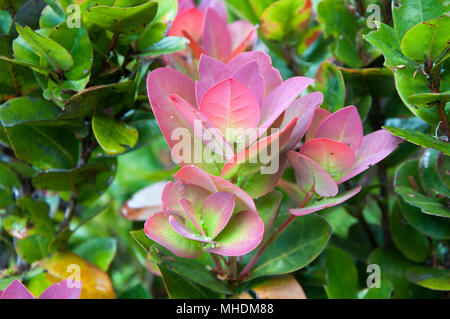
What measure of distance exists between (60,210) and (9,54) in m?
0.44

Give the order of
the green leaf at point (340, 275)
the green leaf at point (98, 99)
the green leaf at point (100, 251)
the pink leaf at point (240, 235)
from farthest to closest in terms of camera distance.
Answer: the green leaf at point (100, 251)
the green leaf at point (340, 275)
the green leaf at point (98, 99)
the pink leaf at point (240, 235)

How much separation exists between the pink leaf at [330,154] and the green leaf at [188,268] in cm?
22

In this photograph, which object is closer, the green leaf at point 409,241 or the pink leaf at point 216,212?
the pink leaf at point 216,212

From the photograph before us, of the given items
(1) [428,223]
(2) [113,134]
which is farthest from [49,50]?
(1) [428,223]

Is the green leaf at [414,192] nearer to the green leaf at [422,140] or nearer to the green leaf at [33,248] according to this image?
the green leaf at [422,140]

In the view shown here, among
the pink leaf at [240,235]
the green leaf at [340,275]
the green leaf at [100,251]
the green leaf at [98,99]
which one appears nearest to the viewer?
the pink leaf at [240,235]

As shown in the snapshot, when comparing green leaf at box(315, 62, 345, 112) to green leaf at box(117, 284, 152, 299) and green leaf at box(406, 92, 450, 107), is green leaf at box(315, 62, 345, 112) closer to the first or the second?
green leaf at box(406, 92, 450, 107)

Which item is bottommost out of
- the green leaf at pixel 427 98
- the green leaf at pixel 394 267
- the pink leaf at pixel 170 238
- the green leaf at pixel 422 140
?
the green leaf at pixel 394 267

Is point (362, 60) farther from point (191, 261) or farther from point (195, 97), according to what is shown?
point (191, 261)

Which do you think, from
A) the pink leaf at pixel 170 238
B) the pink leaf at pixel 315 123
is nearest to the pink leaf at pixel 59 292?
the pink leaf at pixel 170 238

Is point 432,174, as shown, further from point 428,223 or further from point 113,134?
point 113,134

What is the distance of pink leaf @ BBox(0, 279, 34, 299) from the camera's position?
537 mm

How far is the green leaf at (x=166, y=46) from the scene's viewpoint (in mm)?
631

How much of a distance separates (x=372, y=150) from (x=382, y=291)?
8.7 inches
